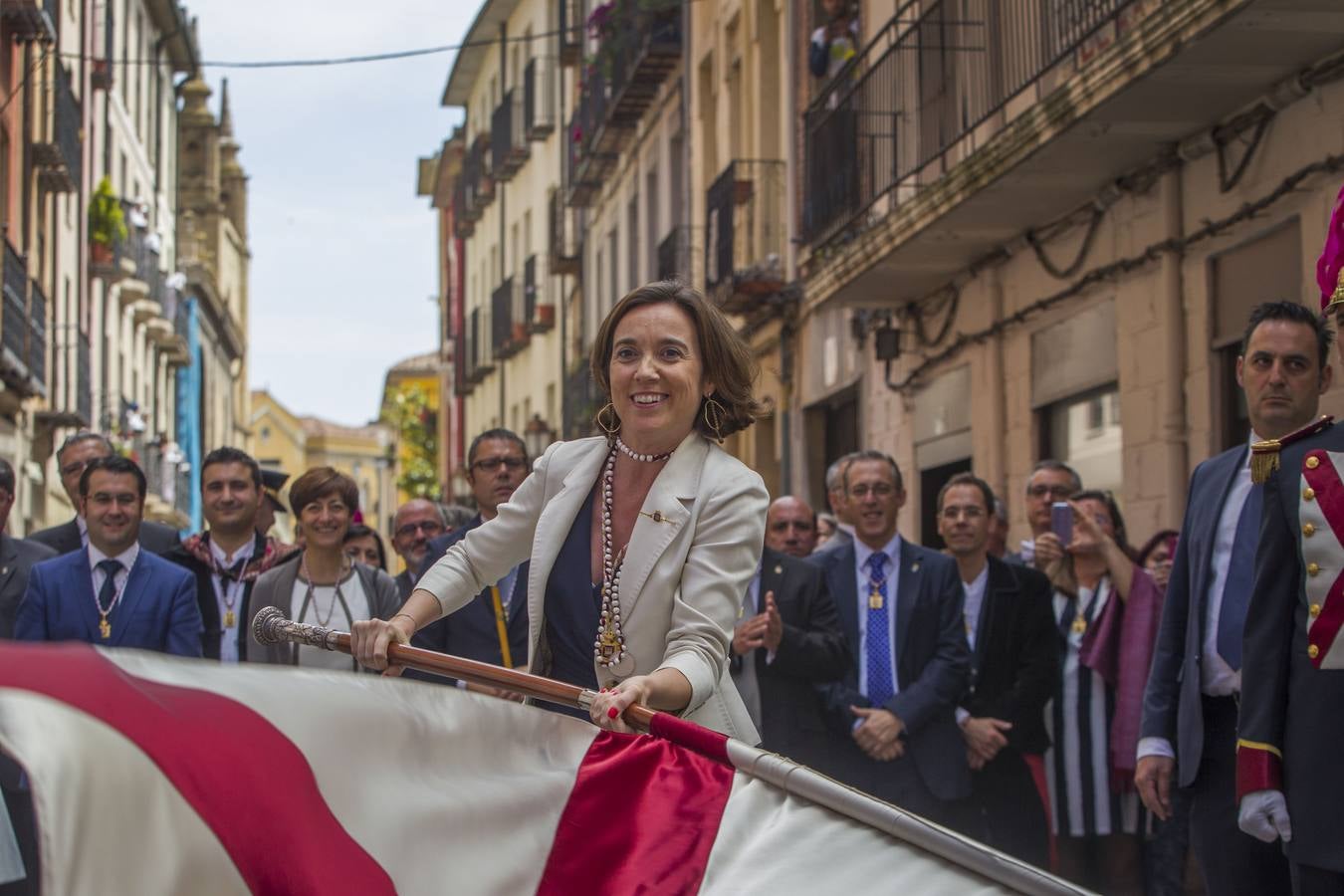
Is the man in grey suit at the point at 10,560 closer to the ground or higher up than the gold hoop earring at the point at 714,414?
closer to the ground

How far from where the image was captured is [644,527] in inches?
171

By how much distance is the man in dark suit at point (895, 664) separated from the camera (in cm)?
810

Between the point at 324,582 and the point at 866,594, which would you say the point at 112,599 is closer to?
the point at 324,582

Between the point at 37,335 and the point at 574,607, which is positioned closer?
the point at 574,607

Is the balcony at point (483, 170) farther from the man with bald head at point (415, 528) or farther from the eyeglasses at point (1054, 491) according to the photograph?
the eyeglasses at point (1054, 491)

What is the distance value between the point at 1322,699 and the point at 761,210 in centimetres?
1813

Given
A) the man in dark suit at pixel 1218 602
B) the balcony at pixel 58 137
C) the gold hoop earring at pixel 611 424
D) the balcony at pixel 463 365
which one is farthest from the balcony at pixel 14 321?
the balcony at pixel 463 365

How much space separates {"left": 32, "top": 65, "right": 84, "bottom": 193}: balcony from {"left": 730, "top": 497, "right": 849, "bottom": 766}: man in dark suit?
810 inches

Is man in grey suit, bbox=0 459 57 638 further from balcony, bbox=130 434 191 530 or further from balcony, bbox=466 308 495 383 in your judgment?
balcony, bbox=466 308 495 383

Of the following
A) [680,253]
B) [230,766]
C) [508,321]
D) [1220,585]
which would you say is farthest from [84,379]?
[230,766]

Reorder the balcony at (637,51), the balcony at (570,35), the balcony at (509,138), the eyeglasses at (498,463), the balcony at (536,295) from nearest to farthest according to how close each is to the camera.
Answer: the eyeglasses at (498,463)
the balcony at (637,51)
the balcony at (570,35)
the balcony at (536,295)
the balcony at (509,138)

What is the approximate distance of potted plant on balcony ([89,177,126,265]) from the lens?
33.0m

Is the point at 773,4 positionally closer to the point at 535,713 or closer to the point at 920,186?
the point at 920,186

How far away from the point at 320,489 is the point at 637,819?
5307 mm
